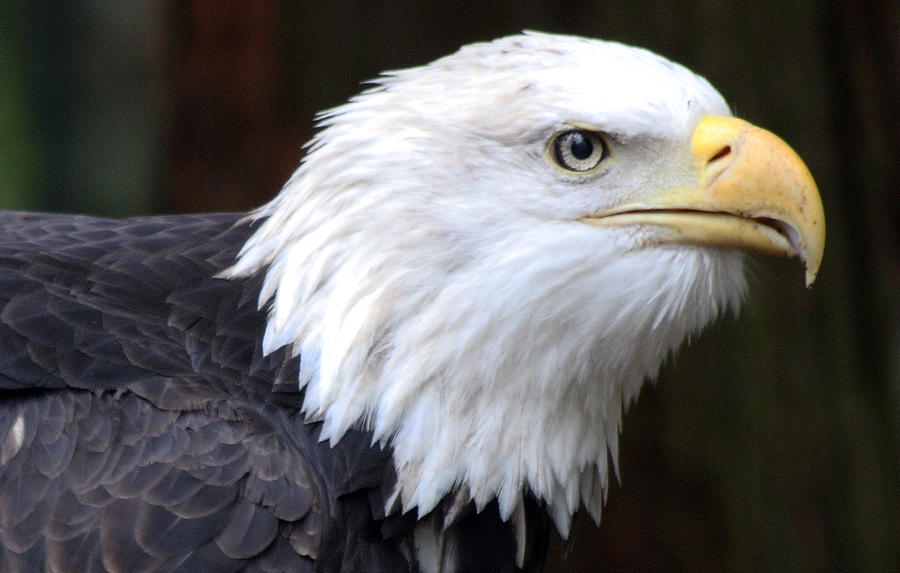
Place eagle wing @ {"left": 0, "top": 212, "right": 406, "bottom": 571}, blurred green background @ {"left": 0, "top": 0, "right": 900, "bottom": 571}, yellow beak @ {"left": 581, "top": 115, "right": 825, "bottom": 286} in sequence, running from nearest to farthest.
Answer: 1. eagle wing @ {"left": 0, "top": 212, "right": 406, "bottom": 571}
2. yellow beak @ {"left": 581, "top": 115, "right": 825, "bottom": 286}
3. blurred green background @ {"left": 0, "top": 0, "right": 900, "bottom": 571}

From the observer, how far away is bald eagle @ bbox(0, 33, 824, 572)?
7.71ft

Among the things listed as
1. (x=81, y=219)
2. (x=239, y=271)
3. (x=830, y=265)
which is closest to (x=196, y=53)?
(x=81, y=219)

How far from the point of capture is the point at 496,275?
2.45 m

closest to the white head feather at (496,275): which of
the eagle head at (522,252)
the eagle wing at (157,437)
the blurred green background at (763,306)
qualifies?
the eagle head at (522,252)

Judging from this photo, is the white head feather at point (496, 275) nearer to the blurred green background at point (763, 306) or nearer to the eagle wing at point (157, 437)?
the eagle wing at point (157, 437)

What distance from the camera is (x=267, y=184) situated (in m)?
4.69

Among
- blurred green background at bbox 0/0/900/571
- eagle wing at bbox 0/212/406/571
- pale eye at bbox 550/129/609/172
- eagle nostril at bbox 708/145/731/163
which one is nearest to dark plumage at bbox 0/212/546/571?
eagle wing at bbox 0/212/406/571

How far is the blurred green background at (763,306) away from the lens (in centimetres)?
422

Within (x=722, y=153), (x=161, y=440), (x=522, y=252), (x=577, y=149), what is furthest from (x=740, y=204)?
(x=161, y=440)

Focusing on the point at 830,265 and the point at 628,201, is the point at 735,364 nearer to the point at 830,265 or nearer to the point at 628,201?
the point at 830,265

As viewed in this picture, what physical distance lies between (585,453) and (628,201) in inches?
24.6

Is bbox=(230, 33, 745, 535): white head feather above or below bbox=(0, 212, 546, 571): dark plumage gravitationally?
above

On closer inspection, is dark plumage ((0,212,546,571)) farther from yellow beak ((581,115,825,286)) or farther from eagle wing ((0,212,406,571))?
yellow beak ((581,115,825,286))

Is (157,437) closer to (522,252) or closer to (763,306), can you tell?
(522,252)
